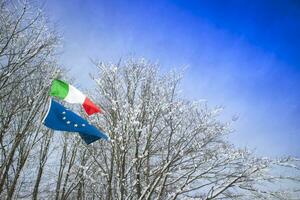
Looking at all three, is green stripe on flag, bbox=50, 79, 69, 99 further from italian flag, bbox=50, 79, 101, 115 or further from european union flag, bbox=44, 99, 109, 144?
european union flag, bbox=44, 99, 109, 144

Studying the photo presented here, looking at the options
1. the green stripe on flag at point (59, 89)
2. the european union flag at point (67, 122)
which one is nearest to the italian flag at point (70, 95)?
the green stripe on flag at point (59, 89)

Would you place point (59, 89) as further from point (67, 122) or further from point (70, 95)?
point (67, 122)

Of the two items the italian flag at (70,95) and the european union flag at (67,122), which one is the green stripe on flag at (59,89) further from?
the european union flag at (67,122)

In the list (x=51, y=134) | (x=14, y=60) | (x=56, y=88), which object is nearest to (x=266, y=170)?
(x=56, y=88)

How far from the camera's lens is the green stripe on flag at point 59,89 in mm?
6480

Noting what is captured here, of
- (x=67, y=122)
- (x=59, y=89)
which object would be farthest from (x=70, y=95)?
(x=67, y=122)

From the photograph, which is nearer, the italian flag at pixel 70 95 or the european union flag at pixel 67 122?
the european union flag at pixel 67 122

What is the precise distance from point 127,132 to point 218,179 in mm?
4046

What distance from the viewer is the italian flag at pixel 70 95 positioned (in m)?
6.50

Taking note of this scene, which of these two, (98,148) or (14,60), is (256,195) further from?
(14,60)

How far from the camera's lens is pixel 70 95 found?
6617 mm

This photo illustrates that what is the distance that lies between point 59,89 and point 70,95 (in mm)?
288

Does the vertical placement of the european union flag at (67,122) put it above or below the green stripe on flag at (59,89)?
below

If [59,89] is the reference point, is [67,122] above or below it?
below
